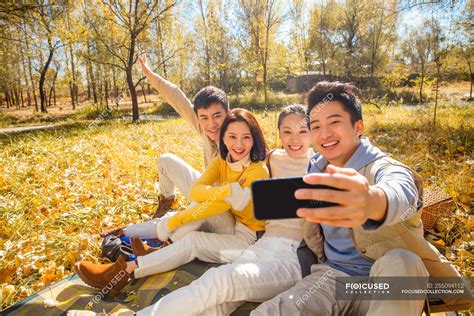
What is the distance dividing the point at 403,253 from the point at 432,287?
1.46ft

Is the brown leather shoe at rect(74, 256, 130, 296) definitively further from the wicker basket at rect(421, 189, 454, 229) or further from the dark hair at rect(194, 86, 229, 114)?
the wicker basket at rect(421, 189, 454, 229)

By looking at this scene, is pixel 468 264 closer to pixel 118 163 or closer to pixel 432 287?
pixel 432 287

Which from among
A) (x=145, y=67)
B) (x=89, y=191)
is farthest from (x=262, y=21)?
(x=89, y=191)

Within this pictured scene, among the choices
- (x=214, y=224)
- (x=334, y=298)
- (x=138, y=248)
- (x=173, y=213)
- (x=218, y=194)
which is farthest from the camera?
(x=173, y=213)

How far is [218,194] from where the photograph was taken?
258 cm

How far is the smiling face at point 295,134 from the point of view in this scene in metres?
2.60

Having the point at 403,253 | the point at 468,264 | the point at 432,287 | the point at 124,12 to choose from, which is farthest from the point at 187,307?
Result: the point at 124,12

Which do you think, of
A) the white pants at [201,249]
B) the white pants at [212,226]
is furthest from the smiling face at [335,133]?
the white pants at [212,226]

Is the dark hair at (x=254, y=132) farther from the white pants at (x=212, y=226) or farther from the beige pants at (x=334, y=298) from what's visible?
the beige pants at (x=334, y=298)

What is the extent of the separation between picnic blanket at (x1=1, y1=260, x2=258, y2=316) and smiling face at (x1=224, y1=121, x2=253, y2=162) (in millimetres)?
1084

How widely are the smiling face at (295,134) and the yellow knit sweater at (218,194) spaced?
30cm

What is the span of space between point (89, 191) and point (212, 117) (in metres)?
2.49

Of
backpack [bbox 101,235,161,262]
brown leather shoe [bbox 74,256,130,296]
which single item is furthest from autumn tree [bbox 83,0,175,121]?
brown leather shoe [bbox 74,256,130,296]

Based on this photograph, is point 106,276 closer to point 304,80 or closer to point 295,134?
point 295,134
